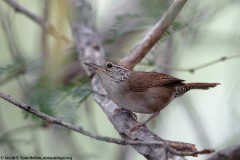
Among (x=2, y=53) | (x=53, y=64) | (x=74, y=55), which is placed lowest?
(x=53, y=64)

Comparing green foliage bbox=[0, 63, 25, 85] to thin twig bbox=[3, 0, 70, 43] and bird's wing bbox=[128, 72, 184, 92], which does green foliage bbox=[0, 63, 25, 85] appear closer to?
thin twig bbox=[3, 0, 70, 43]

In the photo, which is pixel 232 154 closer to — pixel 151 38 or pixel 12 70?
pixel 151 38

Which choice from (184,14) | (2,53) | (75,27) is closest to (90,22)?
(75,27)

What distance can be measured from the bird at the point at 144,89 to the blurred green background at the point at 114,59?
0.22 m

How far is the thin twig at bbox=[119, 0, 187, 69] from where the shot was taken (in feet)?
12.0

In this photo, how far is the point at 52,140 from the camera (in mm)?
5375

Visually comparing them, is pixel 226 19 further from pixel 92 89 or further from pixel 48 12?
pixel 92 89

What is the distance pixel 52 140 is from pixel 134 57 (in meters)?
1.70

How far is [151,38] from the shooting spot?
400 cm

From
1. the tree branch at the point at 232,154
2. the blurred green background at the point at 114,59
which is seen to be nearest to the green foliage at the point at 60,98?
the blurred green background at the point at 114,59

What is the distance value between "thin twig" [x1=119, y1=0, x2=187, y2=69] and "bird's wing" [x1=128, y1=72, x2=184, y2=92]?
34cm

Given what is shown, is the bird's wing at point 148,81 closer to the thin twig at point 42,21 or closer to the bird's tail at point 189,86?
the bird's tail at point 189,86

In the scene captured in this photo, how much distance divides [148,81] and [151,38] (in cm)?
43

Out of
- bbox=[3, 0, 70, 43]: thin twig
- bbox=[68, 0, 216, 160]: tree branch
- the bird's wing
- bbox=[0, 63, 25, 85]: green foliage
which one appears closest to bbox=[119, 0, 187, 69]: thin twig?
bbox=[68, 0, 216, 160]: tree branch
